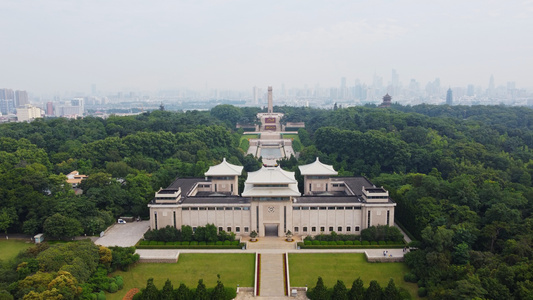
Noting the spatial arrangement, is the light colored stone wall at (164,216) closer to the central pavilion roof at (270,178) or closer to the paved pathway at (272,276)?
the central pavilion roof at (270,178)

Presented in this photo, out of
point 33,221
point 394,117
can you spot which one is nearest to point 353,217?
point 33,221

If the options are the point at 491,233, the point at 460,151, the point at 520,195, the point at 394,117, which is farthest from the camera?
the point at 394,117

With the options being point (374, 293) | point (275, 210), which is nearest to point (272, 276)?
point (275, 210)

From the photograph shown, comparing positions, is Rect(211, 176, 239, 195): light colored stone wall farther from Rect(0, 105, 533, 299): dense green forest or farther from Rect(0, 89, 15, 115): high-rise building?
Rect(0, 89, 15, 115): high-rise building

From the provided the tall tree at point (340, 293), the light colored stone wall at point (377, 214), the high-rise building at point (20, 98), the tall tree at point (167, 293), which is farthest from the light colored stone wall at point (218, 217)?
the high-rise building at point (20, 98)

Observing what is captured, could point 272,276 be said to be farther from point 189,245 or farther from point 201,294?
point 189,245

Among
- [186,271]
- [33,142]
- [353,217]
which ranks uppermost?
[33,142]

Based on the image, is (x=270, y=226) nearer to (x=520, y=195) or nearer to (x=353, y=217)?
(x=353, y=217)
